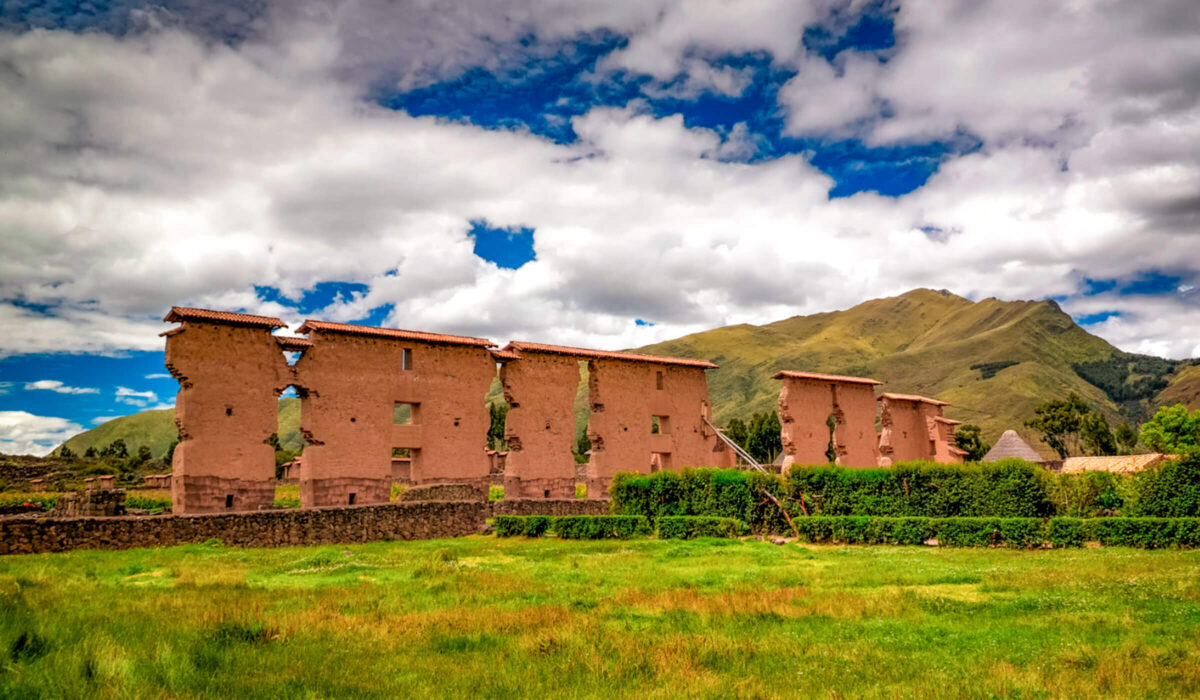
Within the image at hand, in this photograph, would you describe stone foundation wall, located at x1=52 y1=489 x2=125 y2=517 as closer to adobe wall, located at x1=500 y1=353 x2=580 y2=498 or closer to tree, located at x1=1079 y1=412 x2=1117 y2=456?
adobe wall, located at x1=500 y1=353 x2=580 y2=498

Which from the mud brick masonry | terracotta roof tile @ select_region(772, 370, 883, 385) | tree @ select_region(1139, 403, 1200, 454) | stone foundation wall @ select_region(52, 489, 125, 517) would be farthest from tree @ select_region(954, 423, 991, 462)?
stone foundation wall @ select_region(52, 489, 125, 517)

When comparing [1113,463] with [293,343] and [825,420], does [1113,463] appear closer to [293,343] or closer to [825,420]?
[825,420]

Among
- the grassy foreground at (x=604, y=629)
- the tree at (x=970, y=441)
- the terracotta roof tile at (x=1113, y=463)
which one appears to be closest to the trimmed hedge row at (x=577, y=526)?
the grassy foreground at (x=604, y=629)

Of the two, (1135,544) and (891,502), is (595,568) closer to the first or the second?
(891,502)

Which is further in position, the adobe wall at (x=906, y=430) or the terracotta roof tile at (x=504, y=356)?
the adobe wall at (x=906, y=430)

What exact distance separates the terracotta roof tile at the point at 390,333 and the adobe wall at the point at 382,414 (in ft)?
1.04

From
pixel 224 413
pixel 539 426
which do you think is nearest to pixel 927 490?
pixel 539 426

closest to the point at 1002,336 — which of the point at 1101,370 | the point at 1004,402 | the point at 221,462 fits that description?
the point at 1101,370

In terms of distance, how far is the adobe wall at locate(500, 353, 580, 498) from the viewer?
137 ft

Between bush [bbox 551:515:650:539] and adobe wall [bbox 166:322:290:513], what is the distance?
48.6ft

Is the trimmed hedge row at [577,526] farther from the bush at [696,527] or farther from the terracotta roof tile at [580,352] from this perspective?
the terracotta roof tile at [580,352]

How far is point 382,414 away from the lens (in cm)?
3791

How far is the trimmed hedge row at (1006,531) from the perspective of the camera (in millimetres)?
23312

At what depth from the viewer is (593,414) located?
44.5 meters
